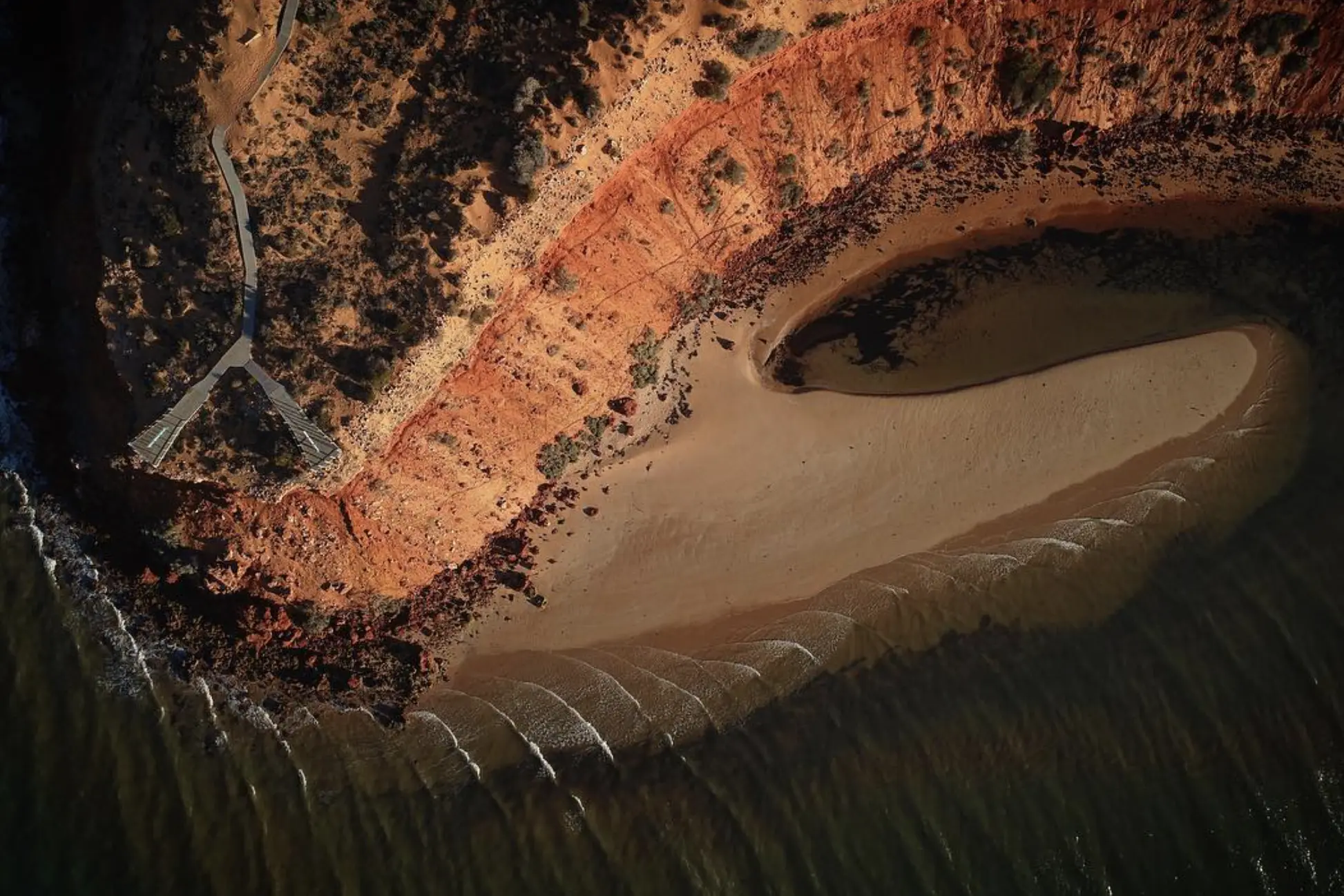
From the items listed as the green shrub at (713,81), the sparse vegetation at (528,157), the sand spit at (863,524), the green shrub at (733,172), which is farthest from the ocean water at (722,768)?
the green shrub at (713,81)

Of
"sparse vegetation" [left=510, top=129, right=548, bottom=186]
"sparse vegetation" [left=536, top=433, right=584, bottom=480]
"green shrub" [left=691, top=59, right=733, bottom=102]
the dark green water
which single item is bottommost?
the dark green water

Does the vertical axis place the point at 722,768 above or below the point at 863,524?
below

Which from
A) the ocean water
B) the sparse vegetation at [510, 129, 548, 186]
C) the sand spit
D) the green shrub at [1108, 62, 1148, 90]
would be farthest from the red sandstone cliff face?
the ocean water

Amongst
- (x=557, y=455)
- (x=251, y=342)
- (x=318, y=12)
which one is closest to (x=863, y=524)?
(x=557, y=455)

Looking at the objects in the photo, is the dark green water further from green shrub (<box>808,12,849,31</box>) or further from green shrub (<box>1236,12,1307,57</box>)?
green shrub (<box>808,12,849,31</box>)

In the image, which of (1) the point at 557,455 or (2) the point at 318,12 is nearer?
(2) the point at 318,12

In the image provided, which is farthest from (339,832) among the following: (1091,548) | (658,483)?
(1091,548)

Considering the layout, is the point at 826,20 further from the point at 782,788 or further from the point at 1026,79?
the point at 782,788

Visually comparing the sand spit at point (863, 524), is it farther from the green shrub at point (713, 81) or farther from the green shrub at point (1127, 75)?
the green shrub at point (1127, 75)
